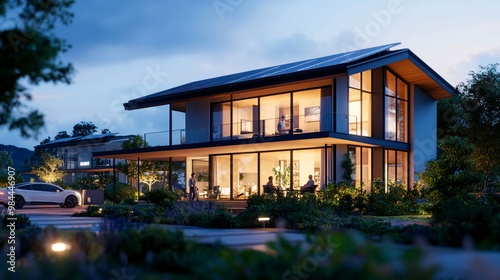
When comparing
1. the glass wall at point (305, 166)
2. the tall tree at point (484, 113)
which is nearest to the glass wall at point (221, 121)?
the glass wall at point (305, 166)

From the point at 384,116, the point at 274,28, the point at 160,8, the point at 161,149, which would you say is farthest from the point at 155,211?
the point at 384,116

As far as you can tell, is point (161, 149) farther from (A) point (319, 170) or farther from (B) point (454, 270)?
(B) point (454, 270)

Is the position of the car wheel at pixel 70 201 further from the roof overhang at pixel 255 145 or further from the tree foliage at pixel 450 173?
the tree foliage at pixel 450 173

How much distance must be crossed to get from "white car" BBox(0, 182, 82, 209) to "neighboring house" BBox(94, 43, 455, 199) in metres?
3.05

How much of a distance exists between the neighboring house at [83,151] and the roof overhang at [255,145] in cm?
2423

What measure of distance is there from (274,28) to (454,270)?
56.5 feet

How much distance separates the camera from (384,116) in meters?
26.2

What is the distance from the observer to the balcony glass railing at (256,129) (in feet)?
79.4

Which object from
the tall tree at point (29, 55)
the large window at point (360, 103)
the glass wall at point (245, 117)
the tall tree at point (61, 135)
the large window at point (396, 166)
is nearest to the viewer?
the tall tree at point (29, 55)

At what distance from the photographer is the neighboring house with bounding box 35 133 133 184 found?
5488 cm

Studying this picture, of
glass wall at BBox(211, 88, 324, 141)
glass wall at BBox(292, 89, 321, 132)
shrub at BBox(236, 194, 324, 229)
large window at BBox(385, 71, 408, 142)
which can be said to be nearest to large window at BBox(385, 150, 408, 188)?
large window at BBox(385, 71, 408, 142)

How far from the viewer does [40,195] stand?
28.3 metres

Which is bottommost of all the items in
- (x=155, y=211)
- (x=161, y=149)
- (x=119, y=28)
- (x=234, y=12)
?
(x=155, y=211)

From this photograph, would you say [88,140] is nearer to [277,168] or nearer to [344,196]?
[277,168]
